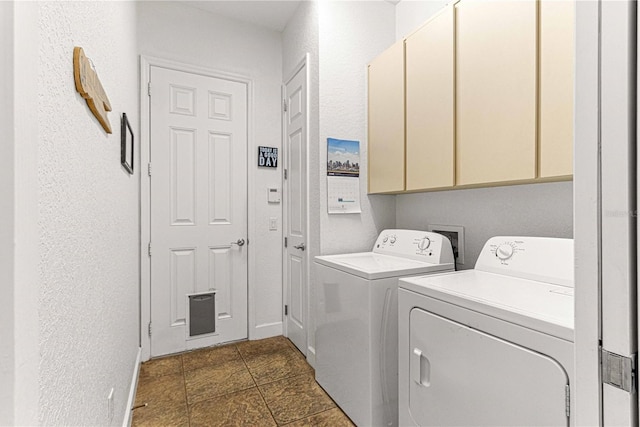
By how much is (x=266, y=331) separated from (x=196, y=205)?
1300 mm

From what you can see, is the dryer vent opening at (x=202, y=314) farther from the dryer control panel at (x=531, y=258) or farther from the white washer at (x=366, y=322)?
the dryer control panel at (x=531, y=258)

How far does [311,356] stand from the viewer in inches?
92.7

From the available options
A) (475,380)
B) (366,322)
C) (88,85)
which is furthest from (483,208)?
(88,85)

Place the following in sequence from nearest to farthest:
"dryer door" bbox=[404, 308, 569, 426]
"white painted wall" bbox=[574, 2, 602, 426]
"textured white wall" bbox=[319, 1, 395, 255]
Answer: "white painted wall" bbox=[574, 2, 602, 426] < "dryer door" bbox=[404, 308, 569, 426] < "textured white wall" bbox=[319, 1, 395, 255]

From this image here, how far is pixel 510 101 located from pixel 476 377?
1126mm

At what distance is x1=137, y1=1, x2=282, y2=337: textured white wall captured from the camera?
8.55ft

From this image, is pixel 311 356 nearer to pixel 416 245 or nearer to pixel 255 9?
pixel 416 245

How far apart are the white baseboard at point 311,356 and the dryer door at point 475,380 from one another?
110cm

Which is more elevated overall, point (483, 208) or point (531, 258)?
point (483, 208)

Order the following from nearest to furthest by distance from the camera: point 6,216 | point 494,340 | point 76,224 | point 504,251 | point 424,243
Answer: point 6,216, point 76,224, point 494,340, point 504,251, point 424,243

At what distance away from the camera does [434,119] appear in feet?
5.80

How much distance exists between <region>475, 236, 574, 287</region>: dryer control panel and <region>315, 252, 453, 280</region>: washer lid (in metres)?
0.27

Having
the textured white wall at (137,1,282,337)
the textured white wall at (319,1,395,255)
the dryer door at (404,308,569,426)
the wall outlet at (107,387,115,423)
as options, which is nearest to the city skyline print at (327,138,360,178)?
the textured white wall at (319,1,395,255)

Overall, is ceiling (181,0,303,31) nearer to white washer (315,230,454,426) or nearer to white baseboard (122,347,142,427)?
white washer (315,230,454,426)
